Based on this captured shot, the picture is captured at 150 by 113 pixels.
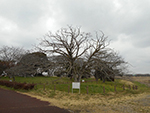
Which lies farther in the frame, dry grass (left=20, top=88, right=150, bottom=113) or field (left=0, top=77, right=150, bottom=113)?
field (left=0, top=77, right=150, bottom=113)

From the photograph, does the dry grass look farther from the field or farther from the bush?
the bush

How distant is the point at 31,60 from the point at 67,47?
14.9ft

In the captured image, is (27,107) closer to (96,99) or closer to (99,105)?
(99,105)

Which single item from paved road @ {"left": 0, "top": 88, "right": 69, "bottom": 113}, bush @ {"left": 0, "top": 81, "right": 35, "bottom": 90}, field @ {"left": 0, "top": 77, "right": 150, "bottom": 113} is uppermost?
bush @ {"left": 0, "top": 81, "right": 35, "bottom": 90}

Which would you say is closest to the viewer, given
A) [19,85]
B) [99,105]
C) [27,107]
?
[27,107]

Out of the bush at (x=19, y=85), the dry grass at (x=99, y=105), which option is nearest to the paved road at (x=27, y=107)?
the dry grass at (x=99, y=105)

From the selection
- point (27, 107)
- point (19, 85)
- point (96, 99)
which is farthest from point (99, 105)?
point (19, 85)

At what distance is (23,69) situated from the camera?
557 inches

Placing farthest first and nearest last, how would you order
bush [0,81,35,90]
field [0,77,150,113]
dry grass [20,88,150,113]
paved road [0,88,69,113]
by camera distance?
bush [0,81,35,90]
field [0,77,150,113]
dry grass [20,88,150,113]
paved road [0,88,69,113]

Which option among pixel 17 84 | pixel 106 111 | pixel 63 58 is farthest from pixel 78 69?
pixel 106 111

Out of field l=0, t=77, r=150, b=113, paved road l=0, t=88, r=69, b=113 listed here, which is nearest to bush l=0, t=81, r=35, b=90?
field l=0, t=77, r=150, b=113

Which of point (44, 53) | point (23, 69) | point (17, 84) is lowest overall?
point (17, 84)

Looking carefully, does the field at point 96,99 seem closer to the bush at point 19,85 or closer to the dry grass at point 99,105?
the dry grass at point 99,105

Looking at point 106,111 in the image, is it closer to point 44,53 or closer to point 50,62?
point 50,62
